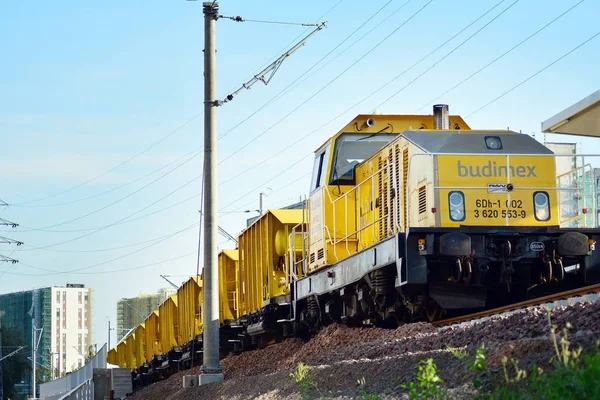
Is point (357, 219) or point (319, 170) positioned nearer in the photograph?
point (357, 219)

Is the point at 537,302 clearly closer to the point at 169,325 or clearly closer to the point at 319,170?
the point at 319,170

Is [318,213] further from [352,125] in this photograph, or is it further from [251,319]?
[251,319]

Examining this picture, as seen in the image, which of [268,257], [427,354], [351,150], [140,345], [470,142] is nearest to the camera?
[427,354]

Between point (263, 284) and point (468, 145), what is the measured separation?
346 inches

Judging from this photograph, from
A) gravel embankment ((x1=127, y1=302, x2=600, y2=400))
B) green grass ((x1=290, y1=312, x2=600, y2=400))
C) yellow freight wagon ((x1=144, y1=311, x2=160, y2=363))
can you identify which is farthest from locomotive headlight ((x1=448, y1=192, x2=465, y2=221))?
yellow freight wagon ((x1=144, y1=311, x2=160, y2=363))

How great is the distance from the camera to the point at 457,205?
1340cm

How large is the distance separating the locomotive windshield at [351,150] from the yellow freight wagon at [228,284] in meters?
9.47

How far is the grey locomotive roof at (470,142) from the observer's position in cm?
Result: 1370

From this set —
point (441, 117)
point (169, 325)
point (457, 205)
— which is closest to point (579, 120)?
point (457, 205)

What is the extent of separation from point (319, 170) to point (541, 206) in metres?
4.67

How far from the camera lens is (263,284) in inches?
853

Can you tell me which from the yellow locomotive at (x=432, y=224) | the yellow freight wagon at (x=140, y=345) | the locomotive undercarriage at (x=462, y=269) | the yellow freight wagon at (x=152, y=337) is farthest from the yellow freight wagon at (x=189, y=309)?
the locomotive undercarriage at (x=462, y=269)

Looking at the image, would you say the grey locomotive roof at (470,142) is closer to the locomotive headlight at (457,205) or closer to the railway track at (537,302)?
the locomotive headlight at (457,205)

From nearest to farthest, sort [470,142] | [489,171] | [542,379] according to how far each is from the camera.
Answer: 1. [542,379]
2. [489,171]
3. [470,142]
